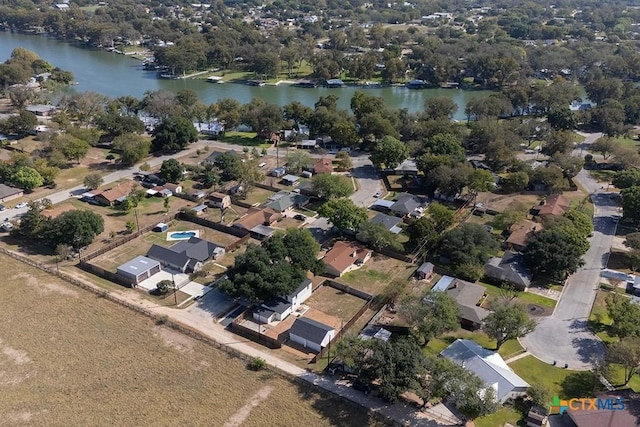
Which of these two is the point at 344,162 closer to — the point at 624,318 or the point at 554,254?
the point at 554,254

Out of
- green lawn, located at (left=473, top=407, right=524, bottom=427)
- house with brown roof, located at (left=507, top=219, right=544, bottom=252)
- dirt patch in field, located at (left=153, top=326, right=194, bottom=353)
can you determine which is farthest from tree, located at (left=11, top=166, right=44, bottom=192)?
green lawn, located at (left=473, top=407, right=524, bottom=427)

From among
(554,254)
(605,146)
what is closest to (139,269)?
(554,254)

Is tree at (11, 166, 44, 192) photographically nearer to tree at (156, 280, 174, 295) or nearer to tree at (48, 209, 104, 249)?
tree at (48, 209, 104, 249)

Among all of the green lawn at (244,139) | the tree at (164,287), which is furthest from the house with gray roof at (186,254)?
the green lawn at (244,139)

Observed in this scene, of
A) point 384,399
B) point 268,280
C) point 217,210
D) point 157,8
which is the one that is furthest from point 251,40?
point 384,399

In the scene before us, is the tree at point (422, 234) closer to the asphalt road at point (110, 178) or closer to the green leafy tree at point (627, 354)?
the green leafy tree at point (627, 354)

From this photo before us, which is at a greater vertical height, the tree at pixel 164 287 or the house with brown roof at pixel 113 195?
the house with brown roof at pixel 113 195
